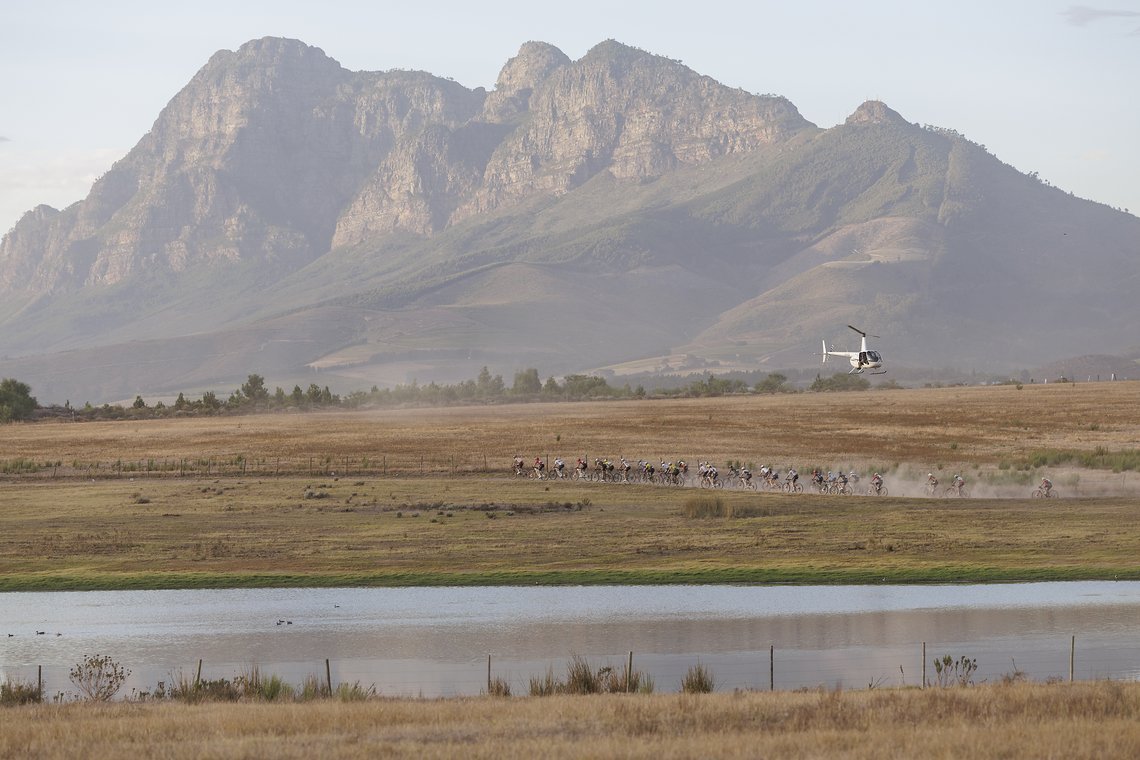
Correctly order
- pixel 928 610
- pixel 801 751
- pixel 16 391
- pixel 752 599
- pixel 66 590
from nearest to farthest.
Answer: pixel 801 751
pixel 928 610
pixel 752 599
pixel 66 590
pixel 16 391

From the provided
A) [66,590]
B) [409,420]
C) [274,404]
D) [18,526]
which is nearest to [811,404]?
[409,420]

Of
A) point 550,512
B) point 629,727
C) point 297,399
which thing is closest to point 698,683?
point 629,727

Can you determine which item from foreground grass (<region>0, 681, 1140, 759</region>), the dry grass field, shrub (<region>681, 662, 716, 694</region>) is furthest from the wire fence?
the dry grass field

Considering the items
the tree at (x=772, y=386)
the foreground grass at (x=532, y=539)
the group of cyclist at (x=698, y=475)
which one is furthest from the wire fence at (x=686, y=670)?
the tree at (x=772, y=386)

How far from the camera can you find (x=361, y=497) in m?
69.0

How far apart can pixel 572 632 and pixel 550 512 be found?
2431 centimetres

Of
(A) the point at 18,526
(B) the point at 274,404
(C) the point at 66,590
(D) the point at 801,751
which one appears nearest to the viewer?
(D) the point at 801,751

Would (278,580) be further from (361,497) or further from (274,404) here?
(274,404)

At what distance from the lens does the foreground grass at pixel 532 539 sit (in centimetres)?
4847

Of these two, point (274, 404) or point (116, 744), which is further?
point (274, 404)

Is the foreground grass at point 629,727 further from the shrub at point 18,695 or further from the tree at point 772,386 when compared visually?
the tree at point 772,386

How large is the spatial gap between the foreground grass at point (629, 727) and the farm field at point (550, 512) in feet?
68.8

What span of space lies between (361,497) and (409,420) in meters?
72.7

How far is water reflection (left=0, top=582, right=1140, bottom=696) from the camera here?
110ft
